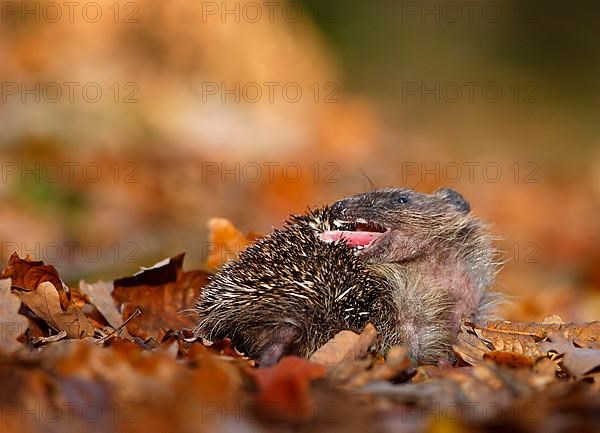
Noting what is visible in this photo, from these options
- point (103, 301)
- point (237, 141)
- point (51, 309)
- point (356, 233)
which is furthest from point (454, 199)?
point (237, 141)

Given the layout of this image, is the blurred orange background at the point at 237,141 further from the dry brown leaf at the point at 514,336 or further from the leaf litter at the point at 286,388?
the leaf litter at the point at 286,388

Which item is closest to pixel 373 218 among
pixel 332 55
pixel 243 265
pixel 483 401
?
pixel 243 265

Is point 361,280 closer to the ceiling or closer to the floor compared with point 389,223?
closer to the floor

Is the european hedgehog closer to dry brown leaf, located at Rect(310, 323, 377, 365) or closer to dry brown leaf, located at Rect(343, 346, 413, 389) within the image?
dry brown leaf, located at Rect(310, 323, 377, 365)

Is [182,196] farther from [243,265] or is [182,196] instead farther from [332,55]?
[332,55]

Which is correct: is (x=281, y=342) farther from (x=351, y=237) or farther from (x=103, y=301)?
(x=103, y=301)

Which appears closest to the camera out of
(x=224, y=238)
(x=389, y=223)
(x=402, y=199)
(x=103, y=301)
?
(x=389, y=223)

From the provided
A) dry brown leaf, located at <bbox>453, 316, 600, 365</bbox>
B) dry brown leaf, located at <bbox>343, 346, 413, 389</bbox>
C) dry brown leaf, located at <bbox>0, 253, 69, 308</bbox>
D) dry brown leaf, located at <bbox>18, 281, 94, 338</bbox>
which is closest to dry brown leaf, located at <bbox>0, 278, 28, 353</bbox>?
dry brown leaf, located at <bbox>18, 281, 94, 338</bbox>
